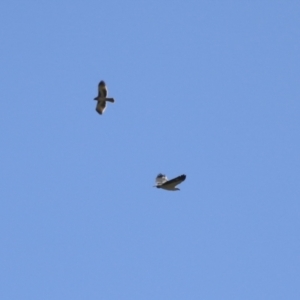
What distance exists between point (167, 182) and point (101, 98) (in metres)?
8.12

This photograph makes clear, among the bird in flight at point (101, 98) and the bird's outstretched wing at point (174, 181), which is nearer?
the bird's outstretched wing at point (174, 181)

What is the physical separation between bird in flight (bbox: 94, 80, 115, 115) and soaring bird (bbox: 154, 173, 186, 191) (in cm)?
604

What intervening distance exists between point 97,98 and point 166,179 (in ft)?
22.9

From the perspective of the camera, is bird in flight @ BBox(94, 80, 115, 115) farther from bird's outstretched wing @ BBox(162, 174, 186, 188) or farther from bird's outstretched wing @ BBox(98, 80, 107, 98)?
bird's outstretched wing @ BBox(162, 174, 186, 188)

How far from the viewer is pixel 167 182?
42.3 metres

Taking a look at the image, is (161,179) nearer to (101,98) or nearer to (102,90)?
(101,98)

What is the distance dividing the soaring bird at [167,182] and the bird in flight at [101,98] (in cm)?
604

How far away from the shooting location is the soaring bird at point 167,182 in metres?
41.5

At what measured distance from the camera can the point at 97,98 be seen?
1907 inches

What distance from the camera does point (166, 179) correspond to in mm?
44125

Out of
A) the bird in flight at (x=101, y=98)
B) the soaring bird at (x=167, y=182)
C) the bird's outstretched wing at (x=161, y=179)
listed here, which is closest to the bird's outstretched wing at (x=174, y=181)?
the soaring bird at (x=167, y=182)

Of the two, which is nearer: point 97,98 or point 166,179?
point 166,179

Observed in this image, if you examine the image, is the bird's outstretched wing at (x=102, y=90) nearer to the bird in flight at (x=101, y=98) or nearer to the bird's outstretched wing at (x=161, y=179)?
the bird in flight at (x=101, y=98)

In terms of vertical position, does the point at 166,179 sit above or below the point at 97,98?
below
